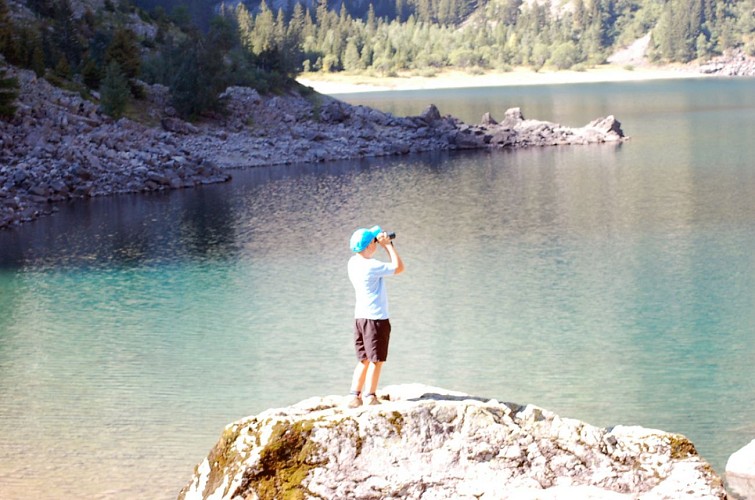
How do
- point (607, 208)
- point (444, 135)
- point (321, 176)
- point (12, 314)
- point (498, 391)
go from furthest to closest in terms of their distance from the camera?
point (444, 135), point (321, 176), point (607, 208), point (12, 314), point (498, 391)

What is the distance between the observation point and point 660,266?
2128cm

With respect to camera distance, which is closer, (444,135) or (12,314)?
(12,314)

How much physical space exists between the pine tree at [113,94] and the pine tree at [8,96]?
3.94 meters

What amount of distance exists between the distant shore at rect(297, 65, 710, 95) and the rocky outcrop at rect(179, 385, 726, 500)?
117 metres

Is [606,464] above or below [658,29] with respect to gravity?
below

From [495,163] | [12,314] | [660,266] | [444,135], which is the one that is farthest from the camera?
[444,135]

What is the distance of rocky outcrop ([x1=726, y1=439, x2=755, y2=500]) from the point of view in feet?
31.1

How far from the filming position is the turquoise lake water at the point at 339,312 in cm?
1262

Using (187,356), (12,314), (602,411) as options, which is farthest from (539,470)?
(12,314)

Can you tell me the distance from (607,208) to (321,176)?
13568 mm

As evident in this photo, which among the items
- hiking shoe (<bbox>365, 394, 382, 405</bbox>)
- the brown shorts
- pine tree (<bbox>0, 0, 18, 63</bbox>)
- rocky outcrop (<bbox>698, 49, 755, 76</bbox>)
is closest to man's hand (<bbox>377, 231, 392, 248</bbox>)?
the brown shorts

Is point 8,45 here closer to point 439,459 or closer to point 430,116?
point 430,116

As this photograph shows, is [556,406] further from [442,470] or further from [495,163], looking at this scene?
[495,163]

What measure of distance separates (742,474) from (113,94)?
3770 cm
